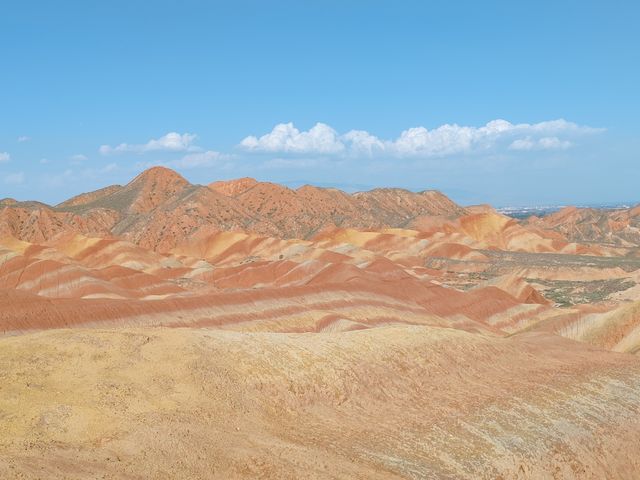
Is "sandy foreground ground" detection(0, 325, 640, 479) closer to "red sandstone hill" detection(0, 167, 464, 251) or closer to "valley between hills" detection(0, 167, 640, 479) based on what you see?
"valley between hills" detection(0, 167, 640, 479)

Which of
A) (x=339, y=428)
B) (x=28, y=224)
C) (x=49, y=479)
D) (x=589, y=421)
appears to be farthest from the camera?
(x=28, y=224)

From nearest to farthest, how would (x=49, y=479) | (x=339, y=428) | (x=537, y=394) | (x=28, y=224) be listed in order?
1. (x=49, y=479)
2. (x=339, y=428)
3. (x=537, y=394)
4. (x=28, y=224)

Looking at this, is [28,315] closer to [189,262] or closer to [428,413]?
[428,413]

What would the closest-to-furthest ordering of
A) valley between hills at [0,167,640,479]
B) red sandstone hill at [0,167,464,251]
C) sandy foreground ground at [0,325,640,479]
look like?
1. sandy foreground ground at [0,325,640,479]
2. valley between hills at [0,167,640,479]
3. red sandstone hill at [0,167,464,251]

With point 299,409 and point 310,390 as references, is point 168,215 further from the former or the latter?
→ point 299,409

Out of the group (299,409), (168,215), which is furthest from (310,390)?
(168,215)

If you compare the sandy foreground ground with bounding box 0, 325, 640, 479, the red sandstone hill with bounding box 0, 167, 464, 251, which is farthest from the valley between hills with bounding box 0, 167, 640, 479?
the red sandstone hill with bounding box 0, 167, 464, 251

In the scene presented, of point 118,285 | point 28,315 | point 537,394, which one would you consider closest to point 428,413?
point 537,394

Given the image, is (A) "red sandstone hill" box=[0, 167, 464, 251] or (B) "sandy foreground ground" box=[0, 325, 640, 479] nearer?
(B) "sandy foreground ground" box=[0, 325, 640, 479]
